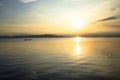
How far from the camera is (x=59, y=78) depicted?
69.8 ft

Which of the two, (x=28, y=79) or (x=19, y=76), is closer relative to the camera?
(x=28, y=79)

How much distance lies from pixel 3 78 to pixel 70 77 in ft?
27.4

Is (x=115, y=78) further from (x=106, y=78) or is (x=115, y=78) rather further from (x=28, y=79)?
(x=28, y=79)

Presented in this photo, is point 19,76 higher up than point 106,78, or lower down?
higher up

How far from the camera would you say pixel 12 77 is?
71.3 feet

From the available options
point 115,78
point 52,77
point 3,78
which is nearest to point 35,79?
point 52,77

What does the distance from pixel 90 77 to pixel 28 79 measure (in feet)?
25.6

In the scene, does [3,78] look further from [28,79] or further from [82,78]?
[82,78]

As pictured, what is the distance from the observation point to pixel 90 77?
21.9m

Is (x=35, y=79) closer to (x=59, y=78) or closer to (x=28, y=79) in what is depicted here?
(x=28, y=79)

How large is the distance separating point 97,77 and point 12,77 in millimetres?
10825

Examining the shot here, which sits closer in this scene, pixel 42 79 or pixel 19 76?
pixel 42 79

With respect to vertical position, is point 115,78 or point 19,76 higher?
point 19,76

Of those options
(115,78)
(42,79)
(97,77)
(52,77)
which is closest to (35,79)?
(42,79)
